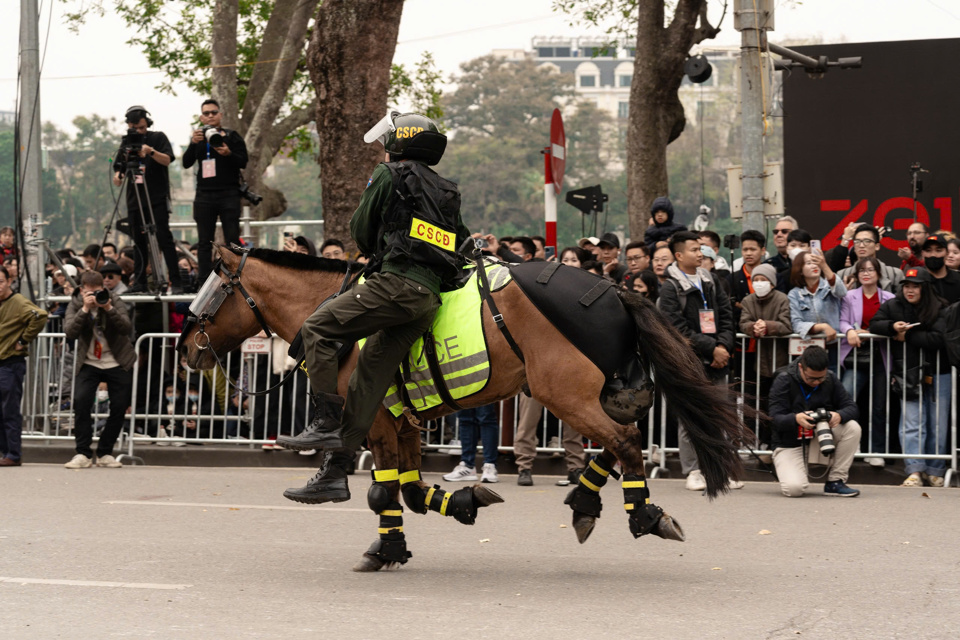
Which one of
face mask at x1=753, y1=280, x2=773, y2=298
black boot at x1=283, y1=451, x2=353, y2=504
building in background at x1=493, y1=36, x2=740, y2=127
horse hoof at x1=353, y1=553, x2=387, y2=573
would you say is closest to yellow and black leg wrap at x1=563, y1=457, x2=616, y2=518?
horse hoof at x1=353, y1=553, x2=387, y2=573

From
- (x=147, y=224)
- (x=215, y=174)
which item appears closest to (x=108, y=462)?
(x=147, y=224)

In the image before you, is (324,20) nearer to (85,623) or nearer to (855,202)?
(855,202)

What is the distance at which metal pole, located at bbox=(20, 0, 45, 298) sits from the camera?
15.6 metres

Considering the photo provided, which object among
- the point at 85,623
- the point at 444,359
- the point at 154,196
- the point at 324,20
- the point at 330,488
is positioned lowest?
the point at 85,623

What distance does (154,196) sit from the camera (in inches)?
590

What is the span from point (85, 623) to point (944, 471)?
26.9 feet

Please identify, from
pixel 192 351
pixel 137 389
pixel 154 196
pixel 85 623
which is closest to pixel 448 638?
pixel 85 623

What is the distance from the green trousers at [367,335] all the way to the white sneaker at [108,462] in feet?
A: 22.4

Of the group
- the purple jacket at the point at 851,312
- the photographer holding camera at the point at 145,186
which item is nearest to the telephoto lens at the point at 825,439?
the purple jacket at the point at 851,312

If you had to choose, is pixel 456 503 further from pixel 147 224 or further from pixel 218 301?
pixel 147 224

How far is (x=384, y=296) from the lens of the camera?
6938mm

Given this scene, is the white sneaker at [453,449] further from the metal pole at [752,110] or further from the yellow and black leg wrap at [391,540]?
the yellow and black leg wrap at [391,540]

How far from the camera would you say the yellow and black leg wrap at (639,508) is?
6.86 metres

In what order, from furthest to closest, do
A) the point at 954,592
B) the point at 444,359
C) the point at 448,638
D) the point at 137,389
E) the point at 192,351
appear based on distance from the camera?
the point at 137,389 < the point at 192,351 < the point at 444,359 < the point at 954,592 < the point at 448,638
